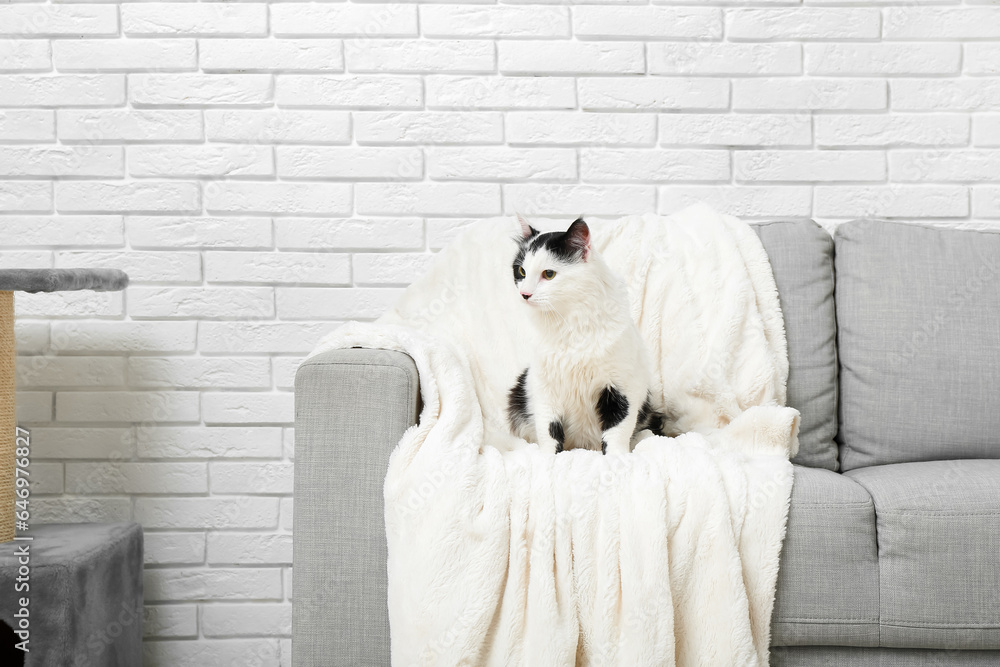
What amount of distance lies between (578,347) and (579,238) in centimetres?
21

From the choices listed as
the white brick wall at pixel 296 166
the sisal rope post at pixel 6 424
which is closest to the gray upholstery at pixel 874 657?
the white brick wall at pixel 296 166

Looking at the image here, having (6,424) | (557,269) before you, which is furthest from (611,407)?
(6,424)

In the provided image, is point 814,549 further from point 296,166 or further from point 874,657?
point 296,166

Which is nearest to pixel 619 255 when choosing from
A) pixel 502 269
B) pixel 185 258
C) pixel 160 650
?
pixel 502 269

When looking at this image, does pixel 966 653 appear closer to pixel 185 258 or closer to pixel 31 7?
pixel 185 258

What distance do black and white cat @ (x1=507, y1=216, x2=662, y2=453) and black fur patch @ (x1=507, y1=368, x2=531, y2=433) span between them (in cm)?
3

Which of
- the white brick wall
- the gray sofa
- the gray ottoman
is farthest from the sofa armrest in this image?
the white brick wall

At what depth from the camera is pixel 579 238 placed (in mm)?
1374

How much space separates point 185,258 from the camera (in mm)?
1967

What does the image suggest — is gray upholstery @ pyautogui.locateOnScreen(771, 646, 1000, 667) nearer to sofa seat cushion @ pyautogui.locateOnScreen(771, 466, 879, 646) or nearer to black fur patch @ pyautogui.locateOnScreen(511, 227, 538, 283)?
sofa seat cushion @ pyautogui.locateOnScreen(771, 466, 879, 646)

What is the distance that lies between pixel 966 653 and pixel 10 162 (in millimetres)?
2452

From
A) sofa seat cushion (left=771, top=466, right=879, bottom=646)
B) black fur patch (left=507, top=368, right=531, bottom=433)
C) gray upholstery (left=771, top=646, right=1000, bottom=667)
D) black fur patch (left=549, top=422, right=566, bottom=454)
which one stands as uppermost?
black fur patch (left=507, top=368, right=531, bottom=433)

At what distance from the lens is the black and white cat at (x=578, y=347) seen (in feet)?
4.55

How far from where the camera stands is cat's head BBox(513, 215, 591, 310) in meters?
1.38
